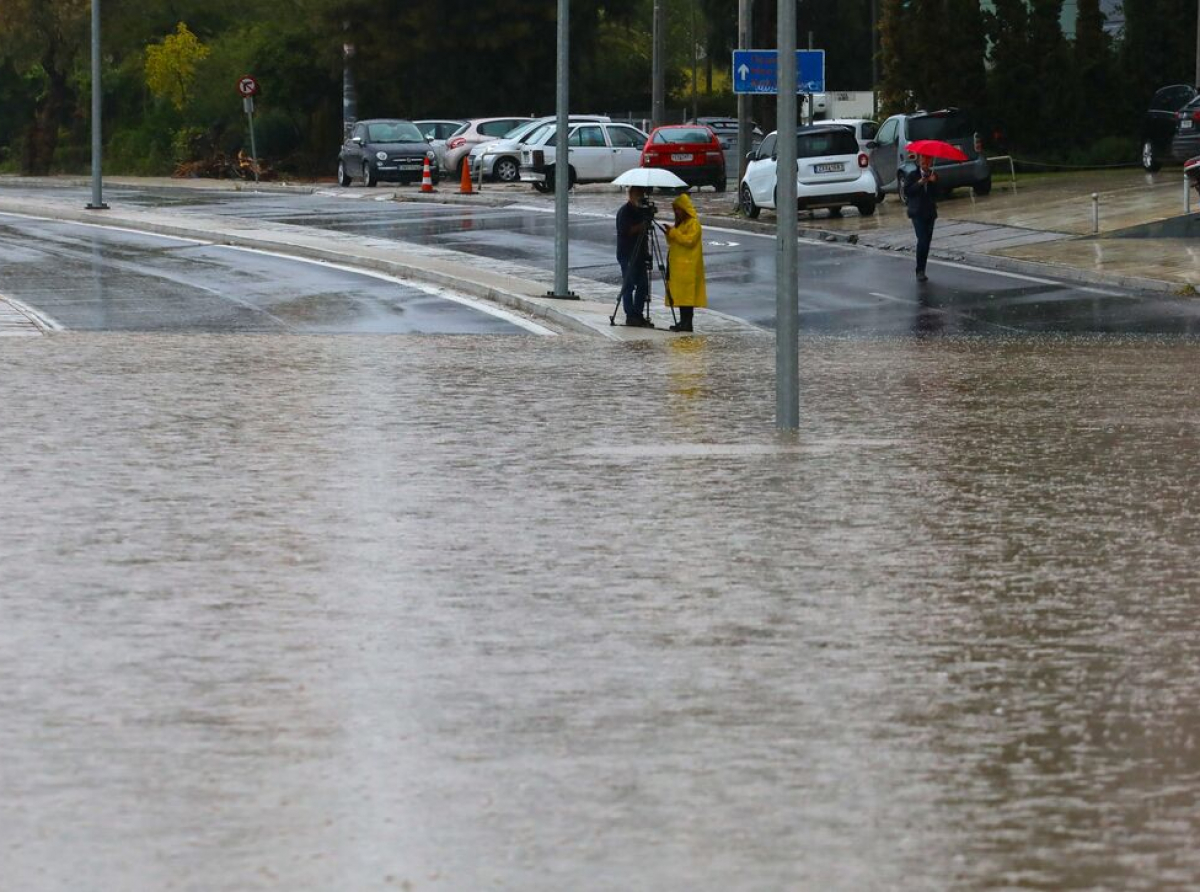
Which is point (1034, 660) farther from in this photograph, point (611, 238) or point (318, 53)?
point (318, 53)

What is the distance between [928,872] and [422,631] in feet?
10.4

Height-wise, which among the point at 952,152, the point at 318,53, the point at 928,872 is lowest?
the point at 928,872

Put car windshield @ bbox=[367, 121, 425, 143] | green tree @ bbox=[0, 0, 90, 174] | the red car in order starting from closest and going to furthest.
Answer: the red car, car windshield @ bbox=[367, 121, 425, 143], green tree @ bbox=[0, 0, 90, 174]

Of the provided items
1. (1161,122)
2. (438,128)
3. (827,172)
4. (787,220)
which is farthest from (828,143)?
(787,220)

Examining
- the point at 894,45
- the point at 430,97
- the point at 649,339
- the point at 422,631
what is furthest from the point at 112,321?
the point at 430,97

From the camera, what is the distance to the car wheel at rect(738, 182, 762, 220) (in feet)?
128

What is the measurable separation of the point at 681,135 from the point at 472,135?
954 cm

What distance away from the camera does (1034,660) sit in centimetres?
780

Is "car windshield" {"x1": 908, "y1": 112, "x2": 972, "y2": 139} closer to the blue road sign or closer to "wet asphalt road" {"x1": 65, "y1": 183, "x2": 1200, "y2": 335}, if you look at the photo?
"wet asphalt road" {"x1": 65, "y1": 183, "x2": 1200, "y2": 335}

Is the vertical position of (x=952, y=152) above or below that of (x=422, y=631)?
above

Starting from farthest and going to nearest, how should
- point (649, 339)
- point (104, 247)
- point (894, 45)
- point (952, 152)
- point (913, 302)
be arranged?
point (894, 45) → point (104, 247) → point (952, 152) → point (913, 302) → point (649, 339)

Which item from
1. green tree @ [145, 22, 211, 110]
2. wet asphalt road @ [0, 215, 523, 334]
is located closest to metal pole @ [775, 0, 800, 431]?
wet asphalt road @ [0, 215, 523, 334]

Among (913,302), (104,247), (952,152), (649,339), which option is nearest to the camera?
(649,339)

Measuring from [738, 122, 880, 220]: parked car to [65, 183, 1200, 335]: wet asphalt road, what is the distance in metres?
1.77
